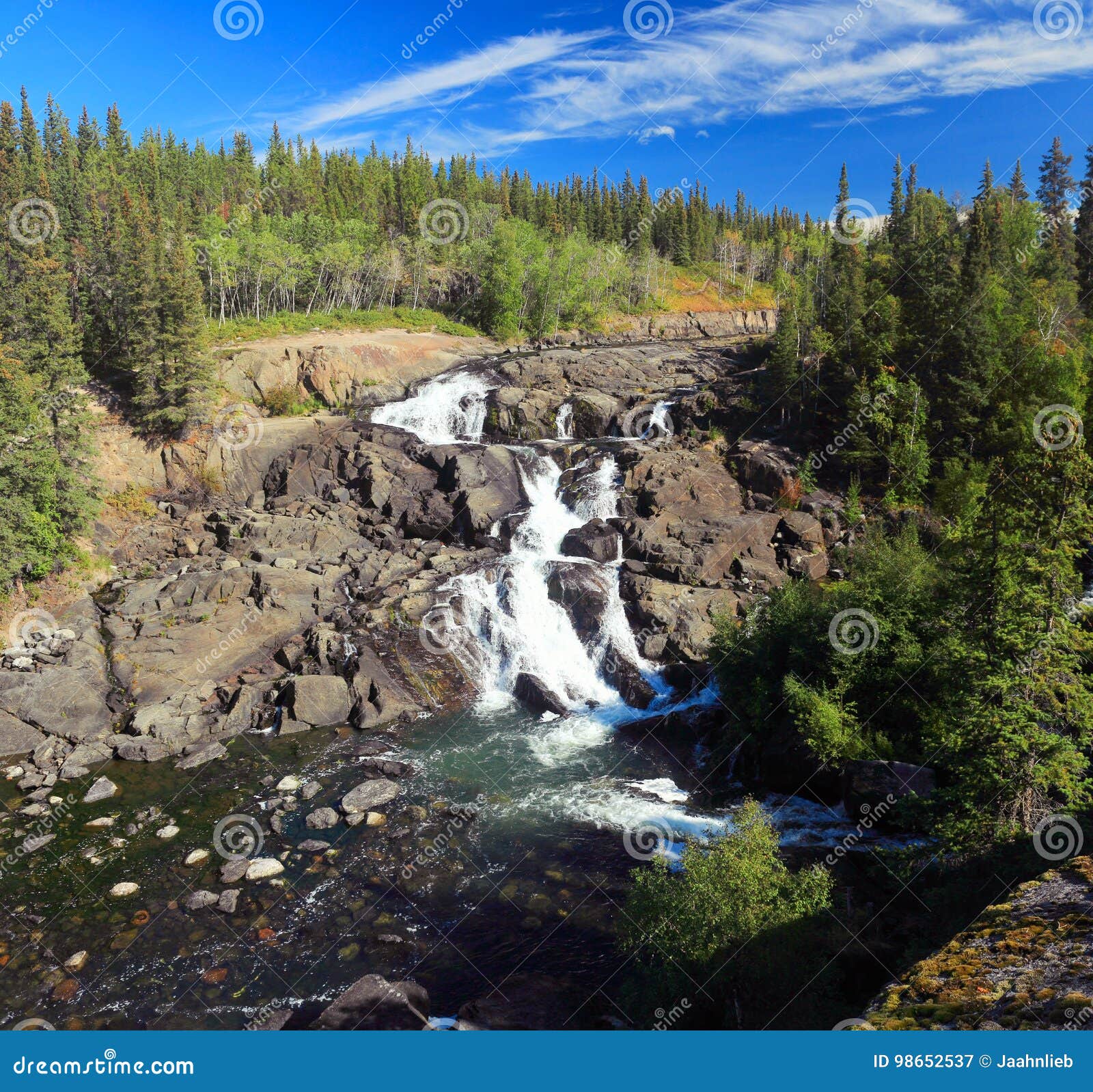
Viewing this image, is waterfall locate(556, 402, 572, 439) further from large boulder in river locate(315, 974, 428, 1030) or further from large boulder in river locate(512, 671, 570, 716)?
large boulder in river locate(315, 974, 428, 1030)

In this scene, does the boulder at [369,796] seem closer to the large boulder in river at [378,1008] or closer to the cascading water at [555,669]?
the cascading water at [555,669]

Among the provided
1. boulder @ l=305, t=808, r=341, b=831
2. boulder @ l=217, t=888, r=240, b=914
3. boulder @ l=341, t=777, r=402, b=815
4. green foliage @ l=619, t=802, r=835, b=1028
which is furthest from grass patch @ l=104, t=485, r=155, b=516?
green foliage @ l=619, t=802, r=835, b=1028

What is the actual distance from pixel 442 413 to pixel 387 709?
25952 mm

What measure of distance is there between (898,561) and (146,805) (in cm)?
2391

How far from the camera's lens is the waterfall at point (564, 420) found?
47.3 meters

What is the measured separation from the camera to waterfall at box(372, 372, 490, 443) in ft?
156

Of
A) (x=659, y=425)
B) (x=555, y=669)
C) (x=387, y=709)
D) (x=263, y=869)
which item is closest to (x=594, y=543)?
(x=555, y=669)

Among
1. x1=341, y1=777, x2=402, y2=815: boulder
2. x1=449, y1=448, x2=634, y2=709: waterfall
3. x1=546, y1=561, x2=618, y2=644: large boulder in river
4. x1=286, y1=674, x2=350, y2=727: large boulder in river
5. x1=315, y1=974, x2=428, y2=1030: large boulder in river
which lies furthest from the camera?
x1=546, y1=561, x2=618, y2=644: large boulder in river

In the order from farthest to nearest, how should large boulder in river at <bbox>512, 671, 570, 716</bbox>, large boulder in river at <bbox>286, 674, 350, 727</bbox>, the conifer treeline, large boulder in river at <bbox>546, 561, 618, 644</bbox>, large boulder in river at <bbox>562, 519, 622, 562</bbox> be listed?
large boulder in river at <bbox>562, 519, 622, 562</bbox>, large boulder in river at <bbox>546, 561, 618, 644</bbox>, large boulder in river at <bbox>512, 671, 570, 716</bbox>, large boulder in river at <bbox>286, 674, 350, 727</bbox>, the conifer treeline

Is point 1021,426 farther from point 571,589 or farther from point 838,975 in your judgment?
→ point 838,975

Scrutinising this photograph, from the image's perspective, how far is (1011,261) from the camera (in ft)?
166

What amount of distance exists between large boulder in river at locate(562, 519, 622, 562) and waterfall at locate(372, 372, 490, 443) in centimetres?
1400

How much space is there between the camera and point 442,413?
4875 centimetres

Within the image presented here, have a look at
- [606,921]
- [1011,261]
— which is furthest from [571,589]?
[1011,261]
